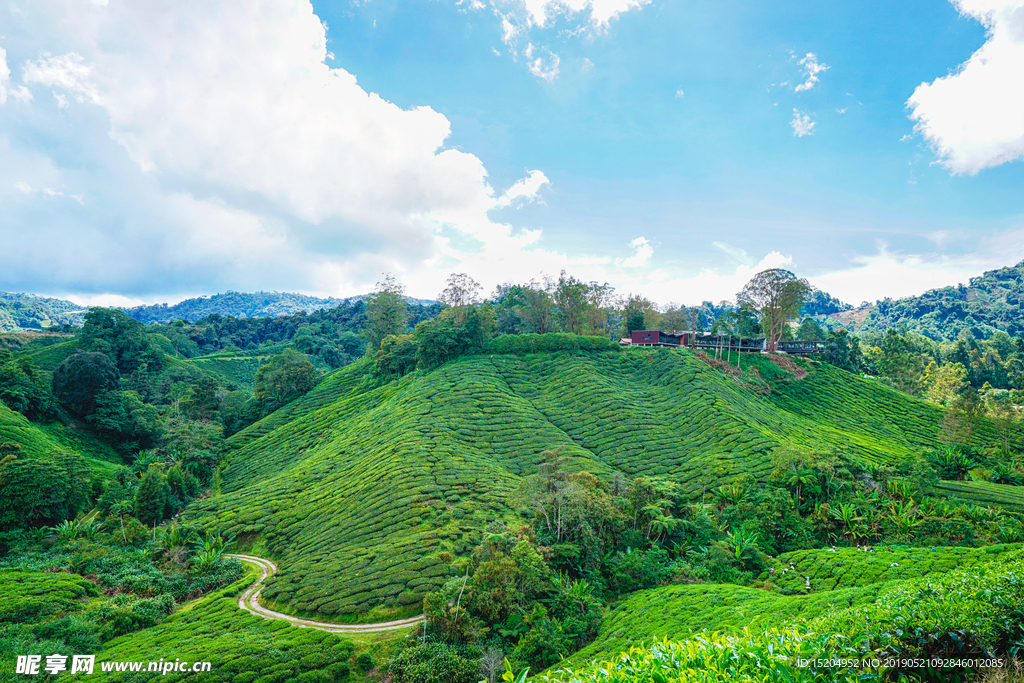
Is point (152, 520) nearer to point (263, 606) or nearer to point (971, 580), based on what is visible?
point (263, 606)

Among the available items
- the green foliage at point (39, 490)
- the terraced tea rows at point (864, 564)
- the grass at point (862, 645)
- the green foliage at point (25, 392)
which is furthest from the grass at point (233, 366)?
the grass at point (862, 645)

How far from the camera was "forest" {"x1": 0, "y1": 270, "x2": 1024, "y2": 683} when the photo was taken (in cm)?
1642

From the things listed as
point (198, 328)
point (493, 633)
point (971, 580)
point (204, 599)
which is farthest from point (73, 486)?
point (198, 328)

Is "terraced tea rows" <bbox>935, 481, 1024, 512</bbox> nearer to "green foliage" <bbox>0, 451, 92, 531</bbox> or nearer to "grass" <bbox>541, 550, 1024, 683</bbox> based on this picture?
"grass" <bbox>541, 550, 1024, 683</bbox>

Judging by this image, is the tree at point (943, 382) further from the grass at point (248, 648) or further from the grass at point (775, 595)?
the grass at point (248, 648)

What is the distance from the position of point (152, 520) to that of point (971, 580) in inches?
1887

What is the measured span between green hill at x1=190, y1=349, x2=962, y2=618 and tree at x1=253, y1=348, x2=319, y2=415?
3048 millimetres

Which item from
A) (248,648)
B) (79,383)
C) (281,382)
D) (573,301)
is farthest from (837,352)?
(79,383)

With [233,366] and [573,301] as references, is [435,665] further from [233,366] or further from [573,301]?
[233,366]

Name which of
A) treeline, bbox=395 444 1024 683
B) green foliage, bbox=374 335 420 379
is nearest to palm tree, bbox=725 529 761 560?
treeline, bbox=395 444 1024 683

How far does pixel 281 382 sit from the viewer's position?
64.5 metres

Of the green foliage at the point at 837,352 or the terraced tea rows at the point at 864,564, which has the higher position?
the green foliage at the point at 837,352

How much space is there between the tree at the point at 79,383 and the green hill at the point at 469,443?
15735 millimetres

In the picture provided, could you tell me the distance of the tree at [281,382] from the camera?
2539 inches
